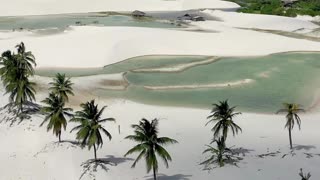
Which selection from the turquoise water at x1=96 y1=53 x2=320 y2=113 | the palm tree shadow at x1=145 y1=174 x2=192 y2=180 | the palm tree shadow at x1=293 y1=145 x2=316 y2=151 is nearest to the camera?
the palm tree shadow at x1=145 y1=174 x2=192 y2=180

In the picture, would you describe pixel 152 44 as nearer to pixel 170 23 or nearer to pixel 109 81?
Answer: pixel 109 81

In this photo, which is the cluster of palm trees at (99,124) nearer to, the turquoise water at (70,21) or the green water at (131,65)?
the green water at (131,65)

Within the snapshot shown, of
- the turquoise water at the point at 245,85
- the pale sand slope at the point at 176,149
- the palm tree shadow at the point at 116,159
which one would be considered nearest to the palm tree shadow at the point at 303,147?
the pale sand slope at the point at 176,149

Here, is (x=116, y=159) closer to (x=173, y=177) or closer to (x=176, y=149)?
(x=176, y=149)

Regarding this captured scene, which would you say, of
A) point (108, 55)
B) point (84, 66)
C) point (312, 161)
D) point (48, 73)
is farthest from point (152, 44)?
point (312, 161)

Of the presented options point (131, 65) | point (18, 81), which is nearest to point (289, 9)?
point (131, 65)

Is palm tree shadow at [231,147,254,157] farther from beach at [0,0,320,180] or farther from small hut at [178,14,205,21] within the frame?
small hut at [178,14,205,21]

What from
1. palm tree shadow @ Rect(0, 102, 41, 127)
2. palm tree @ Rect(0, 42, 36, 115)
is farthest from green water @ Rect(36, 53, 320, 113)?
palm tree @ Rect(0, 42, 36, 115)
